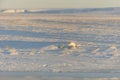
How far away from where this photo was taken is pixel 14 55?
17844 mm

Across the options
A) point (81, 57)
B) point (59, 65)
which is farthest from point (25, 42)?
point (59, 65)

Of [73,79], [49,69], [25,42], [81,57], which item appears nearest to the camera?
[73,79]

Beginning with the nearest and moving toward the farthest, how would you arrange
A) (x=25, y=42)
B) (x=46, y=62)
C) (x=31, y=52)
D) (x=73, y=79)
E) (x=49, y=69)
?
(x=73, y=79), (x=49, y=69), (x=46, y=62), (x=31, y=52), (x=25, y=42)

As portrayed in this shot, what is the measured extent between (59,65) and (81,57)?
2.24 meters

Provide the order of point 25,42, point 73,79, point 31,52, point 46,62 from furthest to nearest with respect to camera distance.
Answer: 1. point 25,42
2. point 31,52
3. point 46,62
4. point 73,79

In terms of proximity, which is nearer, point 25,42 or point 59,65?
point 59,65

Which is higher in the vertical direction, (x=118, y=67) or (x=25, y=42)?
(x=25, y=42)

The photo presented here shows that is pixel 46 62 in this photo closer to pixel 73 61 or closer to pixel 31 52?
pixel 73 61

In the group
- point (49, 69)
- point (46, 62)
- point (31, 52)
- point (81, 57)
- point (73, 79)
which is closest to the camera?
point (73, 79)

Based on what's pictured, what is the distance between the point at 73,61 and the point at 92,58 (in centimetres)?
99

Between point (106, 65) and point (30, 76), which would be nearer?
point (30, 76)

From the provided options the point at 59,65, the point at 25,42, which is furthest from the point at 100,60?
the point at 25,42

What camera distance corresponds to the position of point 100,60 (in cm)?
1619

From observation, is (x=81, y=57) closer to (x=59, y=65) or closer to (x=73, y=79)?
(x=59, y=65)
